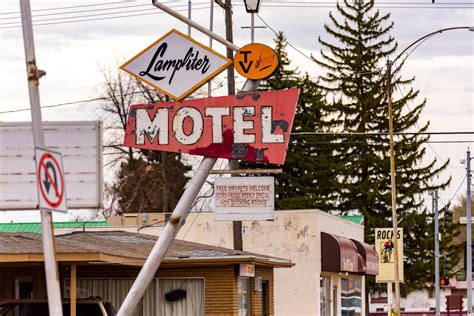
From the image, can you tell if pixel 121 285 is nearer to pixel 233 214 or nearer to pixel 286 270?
pixel 233 214

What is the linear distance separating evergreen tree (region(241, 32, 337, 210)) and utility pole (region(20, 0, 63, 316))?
51964mm

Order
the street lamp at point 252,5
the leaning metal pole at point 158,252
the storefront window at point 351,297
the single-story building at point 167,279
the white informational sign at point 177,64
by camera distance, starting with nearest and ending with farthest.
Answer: the leaning metal pole at point 158,252 → the white informational sign at point 177,64 → the street lamp at point 252,5 → the single-story building at point 167,279 → the storefront window at point 351,297

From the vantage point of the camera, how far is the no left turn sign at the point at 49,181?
13.6 metres

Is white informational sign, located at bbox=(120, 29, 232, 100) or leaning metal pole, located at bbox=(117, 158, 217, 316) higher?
white informational sign, located at bbox=(120, 29, 232, 100)

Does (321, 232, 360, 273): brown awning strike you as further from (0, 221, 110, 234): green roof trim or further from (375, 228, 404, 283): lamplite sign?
(0, 221, 110, 234): green roof trim

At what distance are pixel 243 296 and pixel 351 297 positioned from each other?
17482 millimetres

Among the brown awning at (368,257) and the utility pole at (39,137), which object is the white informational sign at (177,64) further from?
the brown awning at (368,257)

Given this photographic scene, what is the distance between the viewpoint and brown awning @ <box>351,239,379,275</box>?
1859 inches

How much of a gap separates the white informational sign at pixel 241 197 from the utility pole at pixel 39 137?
48.5ft

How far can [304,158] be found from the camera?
68.6 metres

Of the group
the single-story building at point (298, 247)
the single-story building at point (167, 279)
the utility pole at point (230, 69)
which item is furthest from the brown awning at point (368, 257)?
the single-story building at point (167, 279)

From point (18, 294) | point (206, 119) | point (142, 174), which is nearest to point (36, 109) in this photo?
point (206, 119)

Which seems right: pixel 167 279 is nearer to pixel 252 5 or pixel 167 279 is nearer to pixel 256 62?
pixel 252 5

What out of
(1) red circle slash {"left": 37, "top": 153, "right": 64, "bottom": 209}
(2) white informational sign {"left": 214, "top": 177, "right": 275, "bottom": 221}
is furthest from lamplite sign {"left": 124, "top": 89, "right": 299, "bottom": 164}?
(1) red circle slash {"left": 37, "top": 153, "right": 64, "bottom": 209}
